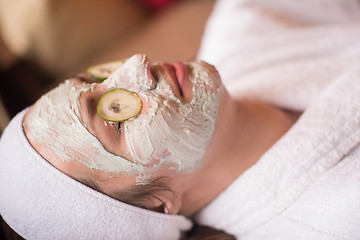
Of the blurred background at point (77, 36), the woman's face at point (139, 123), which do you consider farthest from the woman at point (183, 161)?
the blurred background at point (77, 36)

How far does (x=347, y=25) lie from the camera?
3.75 ft

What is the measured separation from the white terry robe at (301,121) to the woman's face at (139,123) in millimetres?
211

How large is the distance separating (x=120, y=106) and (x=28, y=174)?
261 millimetres

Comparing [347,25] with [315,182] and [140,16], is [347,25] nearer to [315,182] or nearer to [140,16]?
[315,182]

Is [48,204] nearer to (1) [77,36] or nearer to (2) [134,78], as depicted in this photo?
(2) [134,78]

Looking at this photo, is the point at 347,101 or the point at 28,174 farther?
the point at 347,101

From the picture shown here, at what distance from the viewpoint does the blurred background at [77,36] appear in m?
1.65

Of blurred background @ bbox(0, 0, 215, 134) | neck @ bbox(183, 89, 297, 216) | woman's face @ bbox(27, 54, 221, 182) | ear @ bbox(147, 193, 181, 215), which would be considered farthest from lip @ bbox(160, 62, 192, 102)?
blurred background @ bbox(0, 0, 215, 134)

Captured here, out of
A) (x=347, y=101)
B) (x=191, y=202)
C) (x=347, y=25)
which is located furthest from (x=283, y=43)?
(x=191, y=202)

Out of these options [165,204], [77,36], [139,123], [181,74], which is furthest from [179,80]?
[77,36]

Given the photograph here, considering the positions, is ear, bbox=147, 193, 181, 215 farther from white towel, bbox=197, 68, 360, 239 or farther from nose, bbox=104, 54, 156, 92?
nose, bbox=104, 54, 156, 92

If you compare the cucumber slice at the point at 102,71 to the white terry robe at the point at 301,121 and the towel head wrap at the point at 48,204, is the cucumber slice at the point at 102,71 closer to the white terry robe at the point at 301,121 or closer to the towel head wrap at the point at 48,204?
the towel head wrap at the point at 48,204

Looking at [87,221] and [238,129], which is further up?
[238,129]

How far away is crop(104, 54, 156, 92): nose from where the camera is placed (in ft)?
2.57
